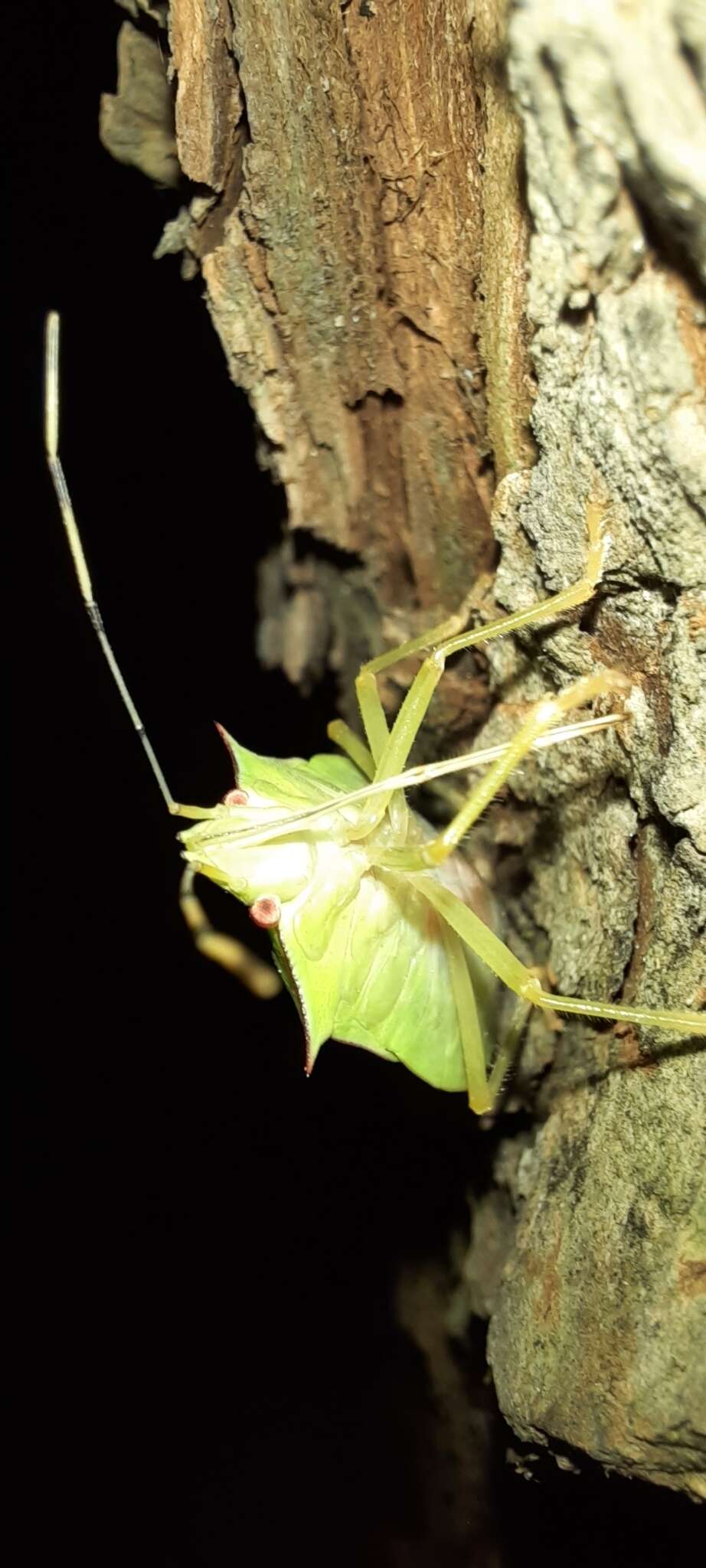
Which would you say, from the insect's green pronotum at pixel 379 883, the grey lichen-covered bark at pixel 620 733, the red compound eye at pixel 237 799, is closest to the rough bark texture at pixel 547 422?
the grey lichen-covered bark at pixel 620 733

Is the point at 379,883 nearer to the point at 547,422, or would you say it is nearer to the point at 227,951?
the point at 227,951

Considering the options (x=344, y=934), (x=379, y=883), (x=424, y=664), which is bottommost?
(x=344, y=934)

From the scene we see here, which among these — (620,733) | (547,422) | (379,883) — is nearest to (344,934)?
(379,883)

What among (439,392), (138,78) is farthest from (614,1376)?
(138,78)

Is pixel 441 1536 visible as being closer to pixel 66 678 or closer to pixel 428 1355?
pixel 428 1355

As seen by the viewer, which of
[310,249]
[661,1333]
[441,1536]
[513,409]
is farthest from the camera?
[441,1536]
